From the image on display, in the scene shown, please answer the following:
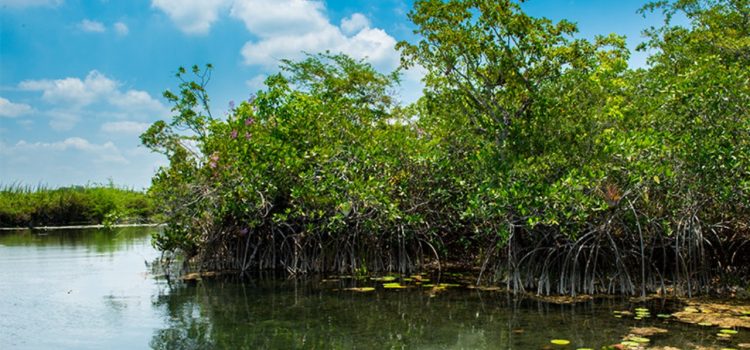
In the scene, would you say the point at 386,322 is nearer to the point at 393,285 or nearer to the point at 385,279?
the point at 393,285

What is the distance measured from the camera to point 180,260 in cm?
1313

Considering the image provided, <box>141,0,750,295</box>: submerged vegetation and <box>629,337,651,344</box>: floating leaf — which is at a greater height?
<box>141,0,750,295</box>: submerged vegetation

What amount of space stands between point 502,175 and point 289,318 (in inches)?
123

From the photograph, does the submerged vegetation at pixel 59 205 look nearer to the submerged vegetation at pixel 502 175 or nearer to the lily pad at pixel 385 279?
the submerged vegetation at pixel 502 175

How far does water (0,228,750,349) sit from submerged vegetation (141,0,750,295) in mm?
907

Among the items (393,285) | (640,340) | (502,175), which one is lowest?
(640,340)

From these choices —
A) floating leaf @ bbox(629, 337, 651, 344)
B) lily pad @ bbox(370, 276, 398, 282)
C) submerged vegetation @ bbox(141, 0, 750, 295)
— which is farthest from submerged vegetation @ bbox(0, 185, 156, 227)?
floating leaf @ bbox(629, 337, 651, 344)

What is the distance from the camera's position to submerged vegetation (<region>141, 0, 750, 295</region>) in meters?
7.21

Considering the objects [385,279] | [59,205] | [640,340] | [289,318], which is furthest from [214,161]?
[59,205]

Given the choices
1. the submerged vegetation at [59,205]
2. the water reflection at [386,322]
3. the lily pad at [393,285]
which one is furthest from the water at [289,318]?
the submerged vegetation at [59,205]

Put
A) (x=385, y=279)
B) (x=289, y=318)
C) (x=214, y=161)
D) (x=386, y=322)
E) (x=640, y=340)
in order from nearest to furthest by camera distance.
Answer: (x=640, y=340) < (x=386, y=322) < (x=289, y=318) < (x=385, y=279) < (x=214, y=161)

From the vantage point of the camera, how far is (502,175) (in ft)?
26.0

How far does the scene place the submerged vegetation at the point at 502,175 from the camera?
721 centimetres

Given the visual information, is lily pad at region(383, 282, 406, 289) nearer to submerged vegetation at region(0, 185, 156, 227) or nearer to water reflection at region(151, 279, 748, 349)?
water reflection at region(151, 279, 748, 349)
